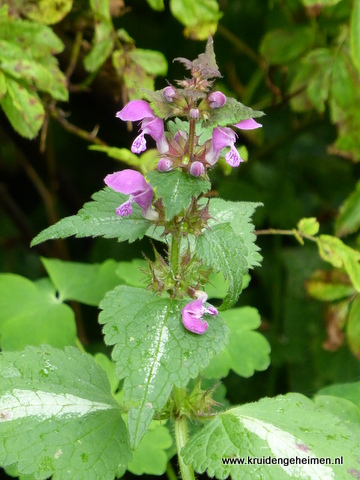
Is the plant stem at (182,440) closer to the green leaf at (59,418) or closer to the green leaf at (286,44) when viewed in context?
the green leaf at (59,418)

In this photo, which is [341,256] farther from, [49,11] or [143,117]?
[49,11]

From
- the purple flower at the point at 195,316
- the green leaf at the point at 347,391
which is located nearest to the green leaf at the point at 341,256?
the green leaf at the point at 347,391

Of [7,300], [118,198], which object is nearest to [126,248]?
[7,300]

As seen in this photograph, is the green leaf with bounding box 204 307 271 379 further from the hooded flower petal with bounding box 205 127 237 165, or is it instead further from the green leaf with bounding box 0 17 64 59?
the green leaf with bounding box 0 17 64 59

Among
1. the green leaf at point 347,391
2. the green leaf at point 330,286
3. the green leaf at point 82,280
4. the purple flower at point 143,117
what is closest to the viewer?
the purple flower at point 143,117

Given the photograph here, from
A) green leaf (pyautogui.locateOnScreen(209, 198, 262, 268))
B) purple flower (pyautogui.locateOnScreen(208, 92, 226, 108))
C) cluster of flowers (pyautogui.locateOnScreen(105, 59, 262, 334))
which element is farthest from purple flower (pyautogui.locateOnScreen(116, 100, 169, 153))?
green leaf (pyautogui.locateOnScreen(209, 198, 262, 268))

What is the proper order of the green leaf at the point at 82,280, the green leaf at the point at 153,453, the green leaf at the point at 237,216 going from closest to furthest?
the green leaf at the point at 237,216 < the green leaf at the point at 153,453 < the green leaf at the point at 82,280
